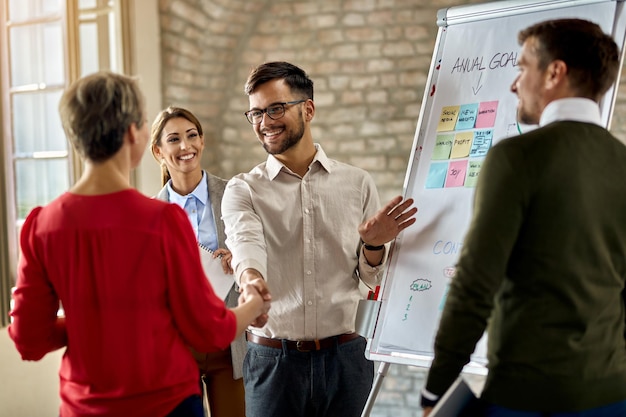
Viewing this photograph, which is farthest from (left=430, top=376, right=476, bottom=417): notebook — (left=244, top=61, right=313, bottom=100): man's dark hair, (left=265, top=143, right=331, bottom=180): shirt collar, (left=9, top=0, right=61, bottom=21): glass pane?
(left=9, top=0, right=61, bottom=21): glass pane

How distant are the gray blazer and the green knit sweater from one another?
1.30m

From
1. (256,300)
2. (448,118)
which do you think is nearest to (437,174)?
(448,118)

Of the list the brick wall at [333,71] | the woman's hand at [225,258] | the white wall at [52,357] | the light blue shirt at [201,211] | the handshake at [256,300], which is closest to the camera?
the handshake at [256,300]

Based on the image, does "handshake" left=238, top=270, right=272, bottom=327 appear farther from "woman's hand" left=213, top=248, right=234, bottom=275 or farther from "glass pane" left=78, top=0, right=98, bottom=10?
"glass pane" left=78, top=0, right=98, bottom=10

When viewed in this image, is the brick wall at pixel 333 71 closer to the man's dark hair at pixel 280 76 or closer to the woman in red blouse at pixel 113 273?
the man's dark hair at pixel 280 76

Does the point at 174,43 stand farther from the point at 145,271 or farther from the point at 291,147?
the point at 145,271

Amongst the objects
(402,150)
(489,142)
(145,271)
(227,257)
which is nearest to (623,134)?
(402,150)

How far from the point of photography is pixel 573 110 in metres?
1.36

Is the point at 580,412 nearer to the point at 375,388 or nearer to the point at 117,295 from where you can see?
the point at 375,388

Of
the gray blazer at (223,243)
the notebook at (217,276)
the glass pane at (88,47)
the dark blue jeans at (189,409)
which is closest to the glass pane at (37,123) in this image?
the glass pane at (88,47)

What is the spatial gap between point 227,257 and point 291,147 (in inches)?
20.9

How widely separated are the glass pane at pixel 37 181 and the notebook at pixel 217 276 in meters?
1.10

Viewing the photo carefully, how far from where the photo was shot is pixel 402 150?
430cm

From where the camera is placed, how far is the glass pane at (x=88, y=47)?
3477 millimetres
